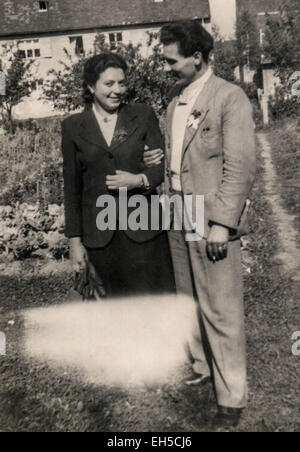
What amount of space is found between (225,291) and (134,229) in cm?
60

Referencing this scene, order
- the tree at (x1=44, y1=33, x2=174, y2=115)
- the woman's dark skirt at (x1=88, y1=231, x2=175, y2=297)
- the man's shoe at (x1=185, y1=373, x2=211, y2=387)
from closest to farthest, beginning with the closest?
the woman's dark skirt at (x1=88, y1=231, x2=175, y2=297), the man's shoe at (x1=185, y1=373, x2=211, y2=387), the tree at (x1=44, y1=33, x2=174, y2=115)

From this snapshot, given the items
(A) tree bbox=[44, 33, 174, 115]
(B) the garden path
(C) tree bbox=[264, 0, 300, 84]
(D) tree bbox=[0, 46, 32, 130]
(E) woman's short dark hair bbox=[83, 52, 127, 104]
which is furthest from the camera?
(D) tree bbox=[0, 46, 32, 130]

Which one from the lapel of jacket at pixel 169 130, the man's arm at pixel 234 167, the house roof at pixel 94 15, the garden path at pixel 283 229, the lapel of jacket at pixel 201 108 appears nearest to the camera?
the man's arm at pixel 234 167

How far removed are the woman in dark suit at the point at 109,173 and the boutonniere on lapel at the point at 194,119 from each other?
1.02 feet

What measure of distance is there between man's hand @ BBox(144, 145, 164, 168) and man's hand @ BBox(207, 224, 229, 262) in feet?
1.69

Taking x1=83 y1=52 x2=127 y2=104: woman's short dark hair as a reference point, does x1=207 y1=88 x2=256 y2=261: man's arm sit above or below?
below

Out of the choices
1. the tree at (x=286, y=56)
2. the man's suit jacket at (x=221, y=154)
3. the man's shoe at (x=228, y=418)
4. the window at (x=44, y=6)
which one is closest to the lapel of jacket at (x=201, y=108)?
the man's suit jacket at (x=221, y=154)

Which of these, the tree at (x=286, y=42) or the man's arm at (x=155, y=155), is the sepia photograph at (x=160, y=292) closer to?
the man's arm at (x=155, y=155)

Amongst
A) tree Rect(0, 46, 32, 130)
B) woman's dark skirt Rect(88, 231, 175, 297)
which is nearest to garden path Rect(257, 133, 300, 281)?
woman's dark skirt Rect(88, 231, 175, 297)

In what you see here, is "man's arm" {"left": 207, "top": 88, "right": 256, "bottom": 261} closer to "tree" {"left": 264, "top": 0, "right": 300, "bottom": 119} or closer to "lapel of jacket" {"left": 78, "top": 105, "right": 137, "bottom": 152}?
"lapel of jacket" {"left": 78, "top": 105, "right": 137, "bottom": 152}

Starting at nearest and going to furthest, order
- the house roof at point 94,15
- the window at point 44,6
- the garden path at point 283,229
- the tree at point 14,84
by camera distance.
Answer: the garden path at point 283,229
the tree at point 14,84
the window at point 44,6
the house roof at point 94,15

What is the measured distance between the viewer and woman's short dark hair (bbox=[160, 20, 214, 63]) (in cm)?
269

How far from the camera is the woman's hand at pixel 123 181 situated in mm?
2896
